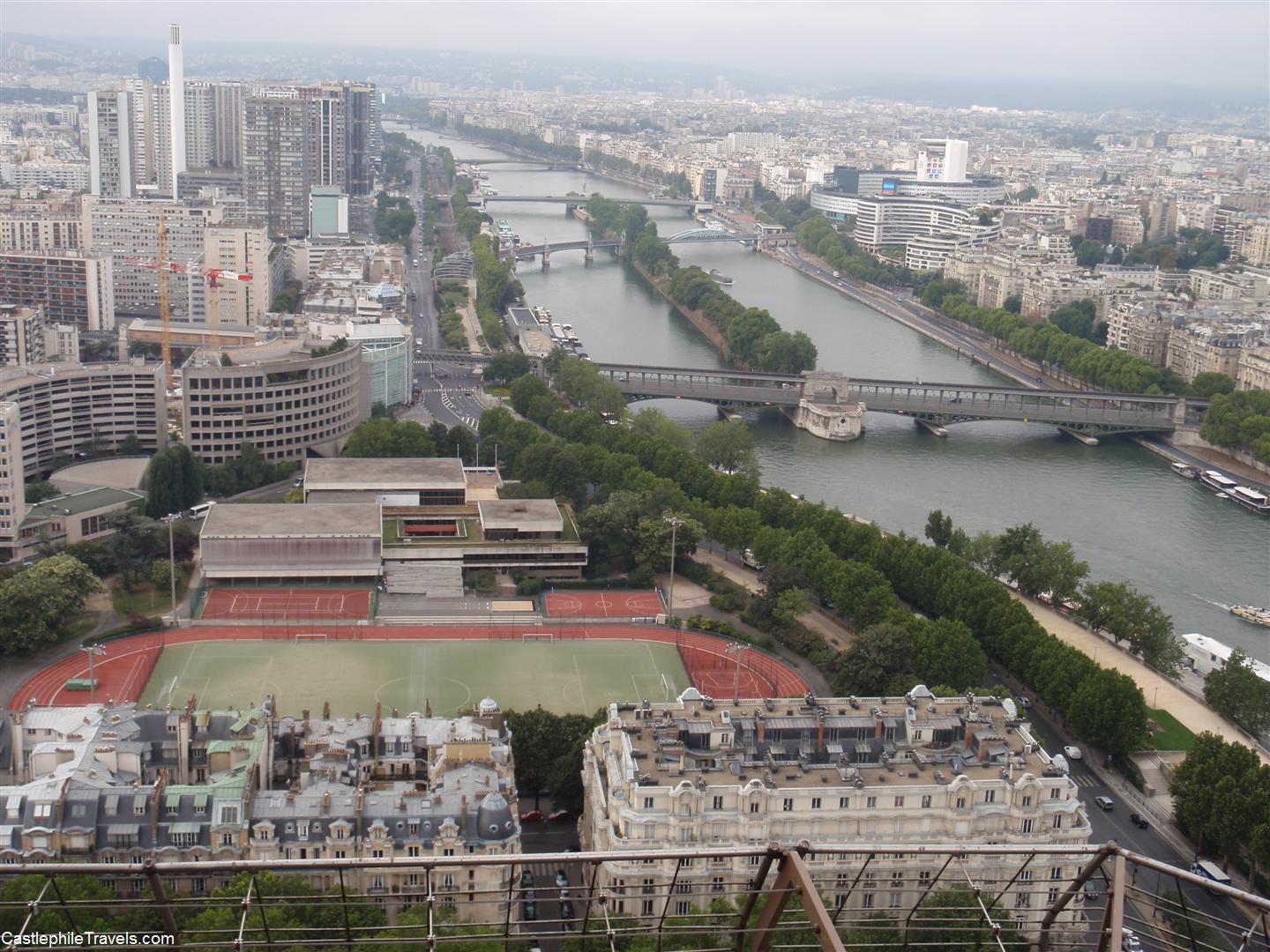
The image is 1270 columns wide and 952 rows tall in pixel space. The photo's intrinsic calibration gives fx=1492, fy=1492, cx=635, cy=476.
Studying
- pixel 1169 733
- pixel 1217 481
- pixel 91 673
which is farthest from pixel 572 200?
pixel 1169 733

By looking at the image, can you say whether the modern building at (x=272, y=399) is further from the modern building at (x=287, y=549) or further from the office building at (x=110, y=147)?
the office building at (x=110, y=147)

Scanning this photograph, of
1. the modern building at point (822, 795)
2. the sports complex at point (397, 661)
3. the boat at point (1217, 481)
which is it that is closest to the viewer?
the modern building at point (822, 795)

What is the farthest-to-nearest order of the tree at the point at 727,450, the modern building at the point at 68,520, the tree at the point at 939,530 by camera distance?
the tree at the point at 727,450
the tree at the point at 939,530
the modern building at the point at 68,520

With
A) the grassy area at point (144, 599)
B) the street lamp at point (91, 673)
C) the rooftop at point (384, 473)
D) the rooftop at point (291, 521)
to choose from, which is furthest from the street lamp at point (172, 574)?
the rooftop at point (384, 473)

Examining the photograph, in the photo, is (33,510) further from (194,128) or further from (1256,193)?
(1256,193)

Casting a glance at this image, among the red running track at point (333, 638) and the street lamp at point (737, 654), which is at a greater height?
the street lamp at point (737, 654)
